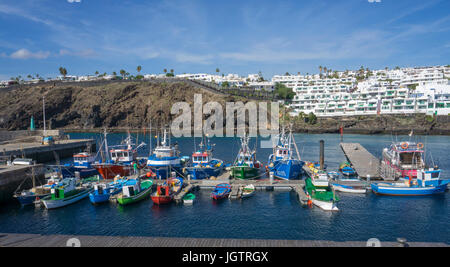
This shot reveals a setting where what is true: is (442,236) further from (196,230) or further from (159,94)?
(159,94)

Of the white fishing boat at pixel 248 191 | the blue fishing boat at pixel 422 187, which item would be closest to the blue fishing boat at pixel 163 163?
the white fishing boat at pixel 248 191

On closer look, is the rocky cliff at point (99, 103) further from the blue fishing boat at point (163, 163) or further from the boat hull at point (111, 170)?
the boat hull at point (111, 170)

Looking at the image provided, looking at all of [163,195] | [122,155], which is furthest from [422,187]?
[122,155]

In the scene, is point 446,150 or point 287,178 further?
point 446,150

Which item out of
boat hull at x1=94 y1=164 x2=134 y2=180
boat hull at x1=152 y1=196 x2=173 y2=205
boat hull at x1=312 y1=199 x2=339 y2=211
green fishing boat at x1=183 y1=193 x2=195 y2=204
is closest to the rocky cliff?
boat hull at x1=94 y1=164 x2=134 y2=180

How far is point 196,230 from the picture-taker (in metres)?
24.2

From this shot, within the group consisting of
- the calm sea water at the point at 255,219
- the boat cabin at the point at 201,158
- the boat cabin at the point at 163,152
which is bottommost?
the calm sea water at the point at 255,219

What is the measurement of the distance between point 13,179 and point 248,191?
2707cm

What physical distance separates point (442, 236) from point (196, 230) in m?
19.8

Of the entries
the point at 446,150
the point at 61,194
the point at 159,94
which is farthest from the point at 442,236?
the point at 159,94

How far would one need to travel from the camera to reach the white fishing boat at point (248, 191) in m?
32.4

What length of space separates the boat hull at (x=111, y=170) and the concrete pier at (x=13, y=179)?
23.4 ft
